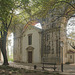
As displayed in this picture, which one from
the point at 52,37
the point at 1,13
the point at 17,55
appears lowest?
the point at 17,55

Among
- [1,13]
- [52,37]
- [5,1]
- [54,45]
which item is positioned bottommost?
[54,45]

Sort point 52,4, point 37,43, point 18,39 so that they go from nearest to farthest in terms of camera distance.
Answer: point 52,4, point 37,43, point 18,39

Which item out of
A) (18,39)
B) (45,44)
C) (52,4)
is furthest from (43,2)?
(18,39)

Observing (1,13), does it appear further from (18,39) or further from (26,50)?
(18,39)

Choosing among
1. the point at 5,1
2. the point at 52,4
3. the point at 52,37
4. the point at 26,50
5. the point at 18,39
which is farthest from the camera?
the point at 18,39

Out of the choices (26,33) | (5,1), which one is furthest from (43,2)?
(26,33)

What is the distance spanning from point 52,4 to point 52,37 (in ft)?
33.7

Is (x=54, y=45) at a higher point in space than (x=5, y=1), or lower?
lower

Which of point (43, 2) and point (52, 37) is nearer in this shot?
point (43, 2)

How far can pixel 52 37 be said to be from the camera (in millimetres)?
20516

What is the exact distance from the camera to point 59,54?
747 inches

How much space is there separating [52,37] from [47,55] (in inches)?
120

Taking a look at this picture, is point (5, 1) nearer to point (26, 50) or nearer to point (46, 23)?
point (46, 23)

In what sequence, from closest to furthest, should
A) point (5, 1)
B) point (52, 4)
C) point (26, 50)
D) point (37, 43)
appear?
point (5, 1) < point (52, 4) < point (37, 43) < point (26, 50)
